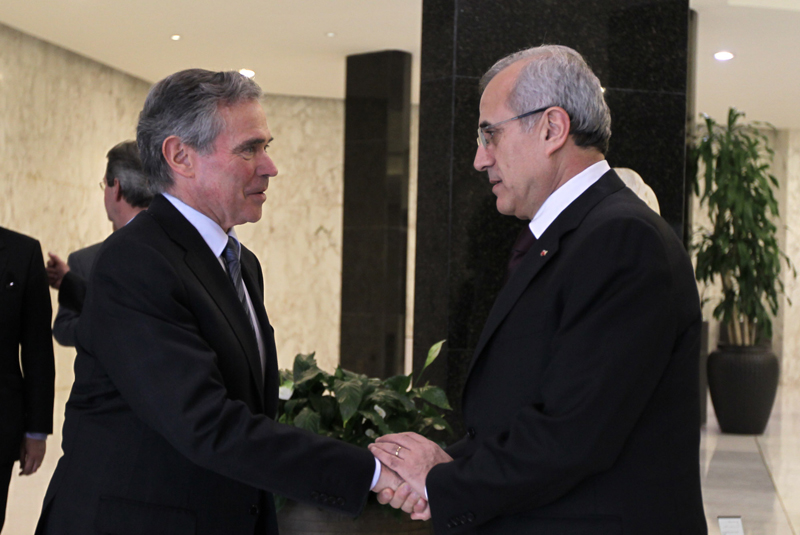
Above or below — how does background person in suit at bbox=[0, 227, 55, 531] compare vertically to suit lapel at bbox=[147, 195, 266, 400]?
below

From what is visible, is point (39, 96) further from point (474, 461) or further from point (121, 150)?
point (474, 461)

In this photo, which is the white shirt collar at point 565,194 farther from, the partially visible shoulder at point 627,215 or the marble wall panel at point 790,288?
the marble wall panel at point 790,288

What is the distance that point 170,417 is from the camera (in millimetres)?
1699

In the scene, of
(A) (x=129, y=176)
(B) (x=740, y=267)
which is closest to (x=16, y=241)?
(A) (x=129, y=176)

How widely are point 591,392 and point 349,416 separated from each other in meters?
1.45

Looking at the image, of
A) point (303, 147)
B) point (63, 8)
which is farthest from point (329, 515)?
point (303, 147)

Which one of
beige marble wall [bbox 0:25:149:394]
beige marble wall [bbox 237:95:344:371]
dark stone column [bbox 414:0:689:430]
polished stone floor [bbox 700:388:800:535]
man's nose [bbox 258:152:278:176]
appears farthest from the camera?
beige marble wall [bbox 237:95:344:371]

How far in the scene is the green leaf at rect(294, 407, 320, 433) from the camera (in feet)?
9.69

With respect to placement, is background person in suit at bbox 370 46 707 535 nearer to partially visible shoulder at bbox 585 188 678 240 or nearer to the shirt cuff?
partially visible shoulder at bbox 585 188 678 240

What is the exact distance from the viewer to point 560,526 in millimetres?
1663

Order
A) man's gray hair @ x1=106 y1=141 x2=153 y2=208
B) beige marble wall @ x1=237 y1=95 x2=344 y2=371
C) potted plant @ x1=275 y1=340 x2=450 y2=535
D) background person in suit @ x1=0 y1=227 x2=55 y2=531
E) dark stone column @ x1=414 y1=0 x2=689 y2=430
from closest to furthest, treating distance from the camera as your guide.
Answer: potted plant @ x1=275 y1=340 x2=450 y2=535, background person in suit @ x1=0 y1=227 x2=55 y2=531, man's gray hair @ x1=106 y1=141 x2=153 y2=208, dark stone column @ x1=414 y1=0 x2=689 y2=430, beige marble wall @ x1=237 y1=95 x2=344 y2=371

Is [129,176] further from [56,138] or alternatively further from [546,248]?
[56,138]

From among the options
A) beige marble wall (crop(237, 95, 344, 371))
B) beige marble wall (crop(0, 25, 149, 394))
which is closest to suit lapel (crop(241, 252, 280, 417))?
beige marble wall (crop(0, 25, 149, 394))

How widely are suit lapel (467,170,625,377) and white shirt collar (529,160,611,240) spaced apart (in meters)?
0.02
